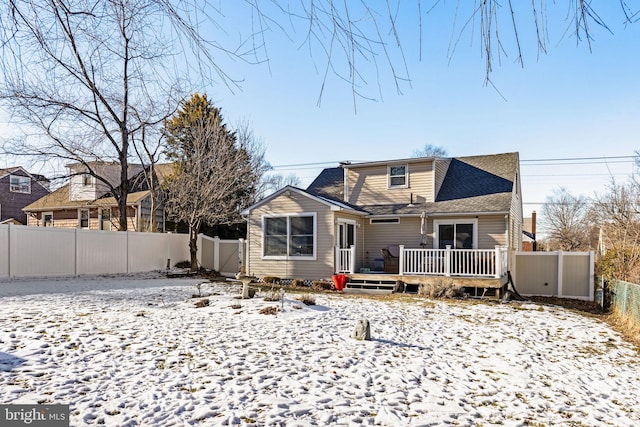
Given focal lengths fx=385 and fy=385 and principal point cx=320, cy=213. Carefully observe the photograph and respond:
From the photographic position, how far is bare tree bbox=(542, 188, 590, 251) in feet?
105

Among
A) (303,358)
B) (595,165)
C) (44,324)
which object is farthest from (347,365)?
(595,165)

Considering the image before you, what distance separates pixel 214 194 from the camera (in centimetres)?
1680

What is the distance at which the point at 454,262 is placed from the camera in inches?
486

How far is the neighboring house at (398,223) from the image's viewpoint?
505 inches

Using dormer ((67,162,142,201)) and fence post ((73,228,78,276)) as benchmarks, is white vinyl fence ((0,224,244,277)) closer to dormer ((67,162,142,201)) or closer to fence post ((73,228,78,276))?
fence post ((73,228,78,276))

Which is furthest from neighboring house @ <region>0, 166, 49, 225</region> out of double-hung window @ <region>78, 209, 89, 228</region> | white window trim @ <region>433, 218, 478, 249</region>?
white window trim @ <region>433, 218, 478, 249</region>

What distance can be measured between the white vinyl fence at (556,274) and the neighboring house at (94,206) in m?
17.3

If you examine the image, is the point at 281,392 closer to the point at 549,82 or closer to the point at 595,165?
the point at 549,82

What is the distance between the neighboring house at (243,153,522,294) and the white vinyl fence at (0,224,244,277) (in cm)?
435

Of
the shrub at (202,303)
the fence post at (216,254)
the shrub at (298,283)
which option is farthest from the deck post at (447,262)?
the fence post at (216,254)

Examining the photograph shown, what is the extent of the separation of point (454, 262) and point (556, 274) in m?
4.54

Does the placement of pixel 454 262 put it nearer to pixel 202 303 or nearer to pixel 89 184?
pixel 202 303

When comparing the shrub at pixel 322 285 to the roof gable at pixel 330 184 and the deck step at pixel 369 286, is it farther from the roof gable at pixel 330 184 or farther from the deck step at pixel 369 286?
the roof gable at pixel 330 184

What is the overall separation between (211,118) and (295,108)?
18115 mm
